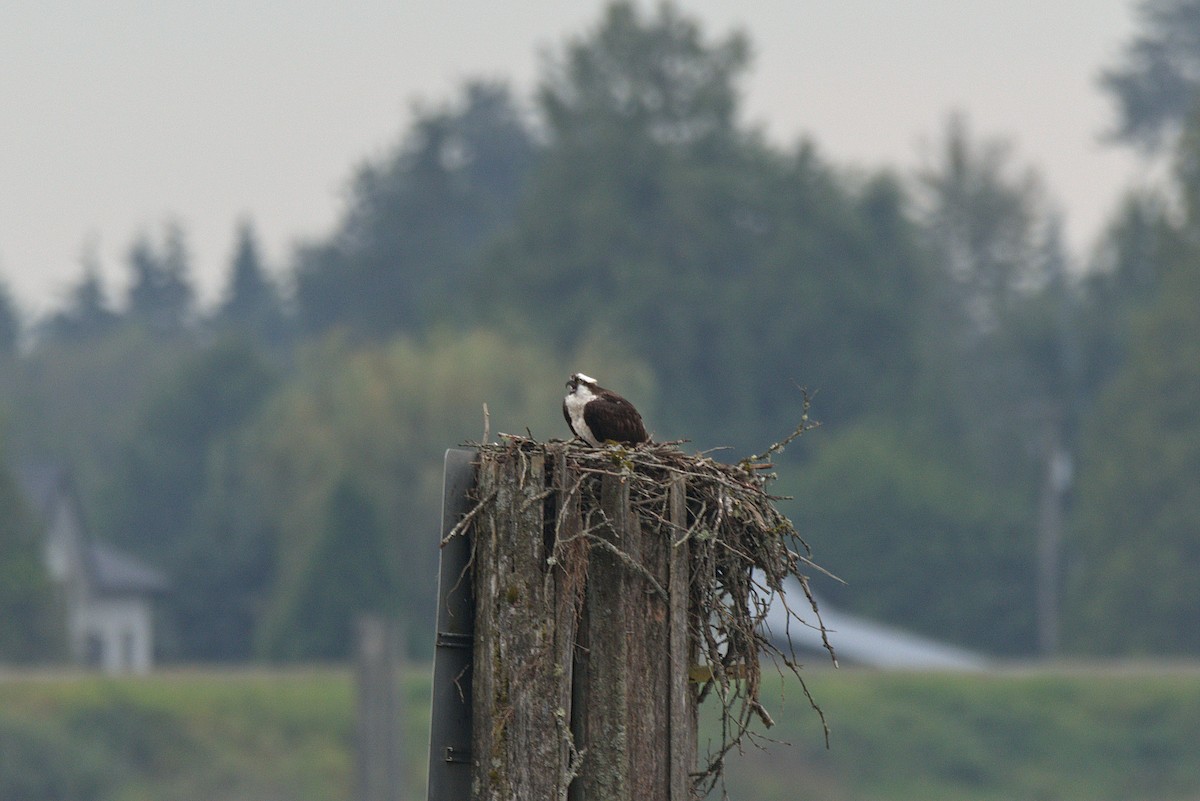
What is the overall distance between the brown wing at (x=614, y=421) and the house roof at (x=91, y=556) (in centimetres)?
5883

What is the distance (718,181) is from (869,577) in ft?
55.5

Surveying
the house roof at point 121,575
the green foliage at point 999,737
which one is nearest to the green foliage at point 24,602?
the house roof at point 121,575

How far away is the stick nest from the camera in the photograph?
25.7ft

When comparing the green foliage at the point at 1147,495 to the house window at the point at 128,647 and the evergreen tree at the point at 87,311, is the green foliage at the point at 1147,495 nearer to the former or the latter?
the house window at the point at 128,647

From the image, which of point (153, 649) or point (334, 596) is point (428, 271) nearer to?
point (153, 649)

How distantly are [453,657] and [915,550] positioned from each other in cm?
6541

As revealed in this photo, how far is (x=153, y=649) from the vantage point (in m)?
72.1

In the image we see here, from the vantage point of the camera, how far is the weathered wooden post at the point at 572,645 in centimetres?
753

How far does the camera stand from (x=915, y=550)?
236 feet

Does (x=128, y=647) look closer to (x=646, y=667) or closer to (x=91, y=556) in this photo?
(x=91, y=556)

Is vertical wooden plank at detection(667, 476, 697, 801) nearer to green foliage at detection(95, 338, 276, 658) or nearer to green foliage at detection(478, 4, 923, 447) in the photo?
green foliage at detection(478, 4, 923, 447)

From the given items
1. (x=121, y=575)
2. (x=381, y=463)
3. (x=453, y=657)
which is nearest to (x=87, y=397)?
(x=121, y=575)

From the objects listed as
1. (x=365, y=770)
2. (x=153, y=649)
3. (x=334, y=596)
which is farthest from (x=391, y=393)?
(x=365, y=770)

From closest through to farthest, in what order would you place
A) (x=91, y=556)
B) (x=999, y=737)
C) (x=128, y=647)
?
(x=999, y=737) → (x=128, y=647) → (x=91, y=556)
